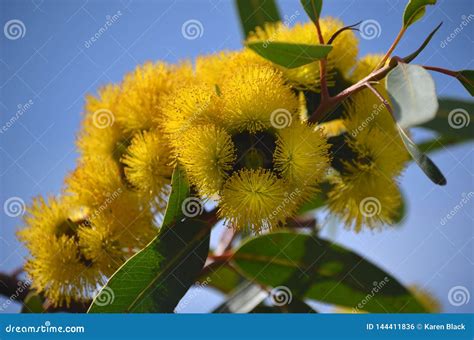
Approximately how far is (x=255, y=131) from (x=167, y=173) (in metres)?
0.33

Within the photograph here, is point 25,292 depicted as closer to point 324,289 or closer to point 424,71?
point 324,289

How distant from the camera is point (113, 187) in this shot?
161cm

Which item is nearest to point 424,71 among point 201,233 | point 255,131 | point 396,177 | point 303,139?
point 303,139

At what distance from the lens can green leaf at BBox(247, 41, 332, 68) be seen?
1294 mm

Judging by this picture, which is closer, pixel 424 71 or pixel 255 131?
pixel 424 71

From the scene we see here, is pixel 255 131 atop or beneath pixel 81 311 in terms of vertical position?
atop

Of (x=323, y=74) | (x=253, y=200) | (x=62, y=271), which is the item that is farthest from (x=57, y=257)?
(x=323, y=74)

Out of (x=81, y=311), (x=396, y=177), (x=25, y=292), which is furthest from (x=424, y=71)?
(x=25, y=292)

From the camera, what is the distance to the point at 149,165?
1548 millimetres

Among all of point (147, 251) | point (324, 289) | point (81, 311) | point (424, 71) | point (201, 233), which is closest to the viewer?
point (424, 71)

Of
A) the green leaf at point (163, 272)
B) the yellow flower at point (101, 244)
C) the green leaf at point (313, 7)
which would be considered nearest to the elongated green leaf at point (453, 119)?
the green leaf at point (313, 7)

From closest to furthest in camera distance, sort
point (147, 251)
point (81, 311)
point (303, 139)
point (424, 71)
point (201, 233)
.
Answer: point (424, 71)
point (303, 139)
point (147, 251)
point (201, 233)
point (81, 311)

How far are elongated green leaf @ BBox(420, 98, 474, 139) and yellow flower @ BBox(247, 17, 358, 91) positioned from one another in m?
0.46
